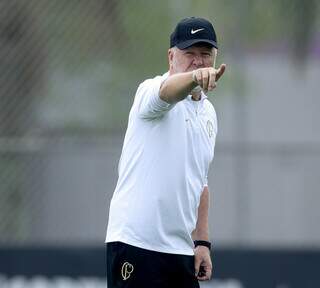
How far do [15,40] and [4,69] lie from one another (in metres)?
0.29

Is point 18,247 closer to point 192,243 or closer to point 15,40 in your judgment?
point 15,40

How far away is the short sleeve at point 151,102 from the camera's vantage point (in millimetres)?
4590

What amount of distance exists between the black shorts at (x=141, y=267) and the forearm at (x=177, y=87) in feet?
2.58

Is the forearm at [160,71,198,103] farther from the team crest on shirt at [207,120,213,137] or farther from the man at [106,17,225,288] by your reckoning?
the team crest on shirt at [207,120,213,137]

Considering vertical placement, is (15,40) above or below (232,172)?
above

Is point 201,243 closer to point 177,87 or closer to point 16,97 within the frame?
point 177,87

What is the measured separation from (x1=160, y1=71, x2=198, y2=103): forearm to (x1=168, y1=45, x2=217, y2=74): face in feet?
0.89

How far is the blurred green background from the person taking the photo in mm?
9703

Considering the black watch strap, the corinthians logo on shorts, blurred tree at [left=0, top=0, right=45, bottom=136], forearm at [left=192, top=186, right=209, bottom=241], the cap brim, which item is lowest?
the corinthians logo on shorts

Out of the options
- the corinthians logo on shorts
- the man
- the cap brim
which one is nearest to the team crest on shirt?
the man

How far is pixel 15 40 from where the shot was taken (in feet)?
32.3

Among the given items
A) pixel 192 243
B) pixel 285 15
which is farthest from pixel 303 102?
pixel 192 243

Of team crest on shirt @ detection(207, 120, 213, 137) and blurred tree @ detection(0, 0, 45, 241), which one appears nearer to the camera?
team crest on shirt @ detection(207, 120, 213, 137)

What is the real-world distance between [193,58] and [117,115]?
5.08m
